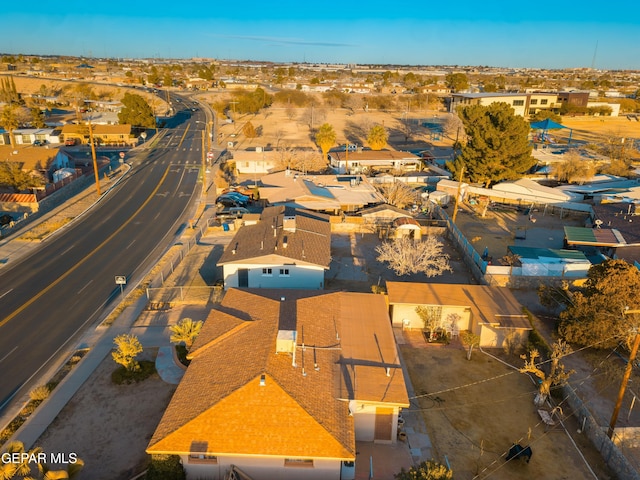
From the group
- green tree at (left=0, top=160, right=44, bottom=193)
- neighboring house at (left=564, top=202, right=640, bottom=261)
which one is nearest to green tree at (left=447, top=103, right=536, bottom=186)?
neighboring house at (left=564, top=202, right=640, bottom=261)

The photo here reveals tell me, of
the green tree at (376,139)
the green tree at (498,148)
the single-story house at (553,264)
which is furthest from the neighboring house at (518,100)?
the single-story house at (553,264)

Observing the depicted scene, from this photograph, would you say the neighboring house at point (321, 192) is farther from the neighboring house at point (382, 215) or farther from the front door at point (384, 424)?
the front door at point (384, 424)

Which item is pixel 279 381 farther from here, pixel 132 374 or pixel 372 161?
pixel 372 161

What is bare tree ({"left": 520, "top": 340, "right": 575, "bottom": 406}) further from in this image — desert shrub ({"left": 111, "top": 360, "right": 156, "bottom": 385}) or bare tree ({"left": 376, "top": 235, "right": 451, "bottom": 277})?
desert shrub ({"left": 111, "top": 360, "right": 156, "bottom": 385})

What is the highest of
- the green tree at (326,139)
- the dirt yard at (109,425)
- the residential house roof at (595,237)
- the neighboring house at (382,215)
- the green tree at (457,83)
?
the green tree at (457,83)

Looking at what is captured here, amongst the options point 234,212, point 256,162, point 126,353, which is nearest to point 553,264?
point 126,353
